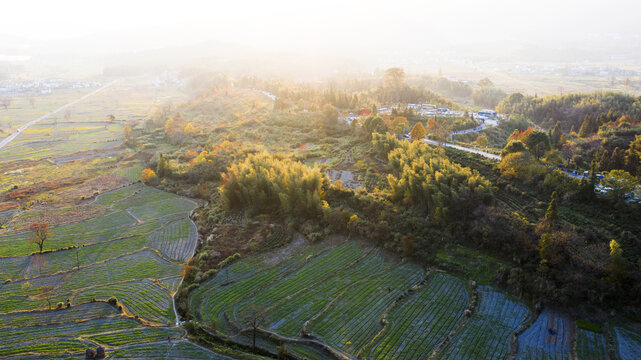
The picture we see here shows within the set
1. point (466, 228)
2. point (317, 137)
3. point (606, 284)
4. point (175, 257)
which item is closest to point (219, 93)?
point (317, 137)

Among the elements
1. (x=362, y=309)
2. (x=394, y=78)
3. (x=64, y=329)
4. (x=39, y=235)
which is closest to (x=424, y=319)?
(x=362, y=309)

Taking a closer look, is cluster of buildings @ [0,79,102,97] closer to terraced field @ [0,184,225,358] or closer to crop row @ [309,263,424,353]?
terraced field @ [0,184,225,358]

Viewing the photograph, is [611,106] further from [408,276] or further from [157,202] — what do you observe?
[157,202]

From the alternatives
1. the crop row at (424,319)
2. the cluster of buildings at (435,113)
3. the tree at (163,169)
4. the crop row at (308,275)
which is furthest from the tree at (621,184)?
the tree at (163,169)

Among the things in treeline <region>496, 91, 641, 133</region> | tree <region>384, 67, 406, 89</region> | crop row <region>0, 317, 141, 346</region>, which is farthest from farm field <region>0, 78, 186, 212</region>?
treeline <region>496, 91, 641, 133</region>

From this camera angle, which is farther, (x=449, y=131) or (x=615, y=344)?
(x=449, y=131)

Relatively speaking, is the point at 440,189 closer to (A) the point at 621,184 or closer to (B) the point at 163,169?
(A) the point at 621,184
